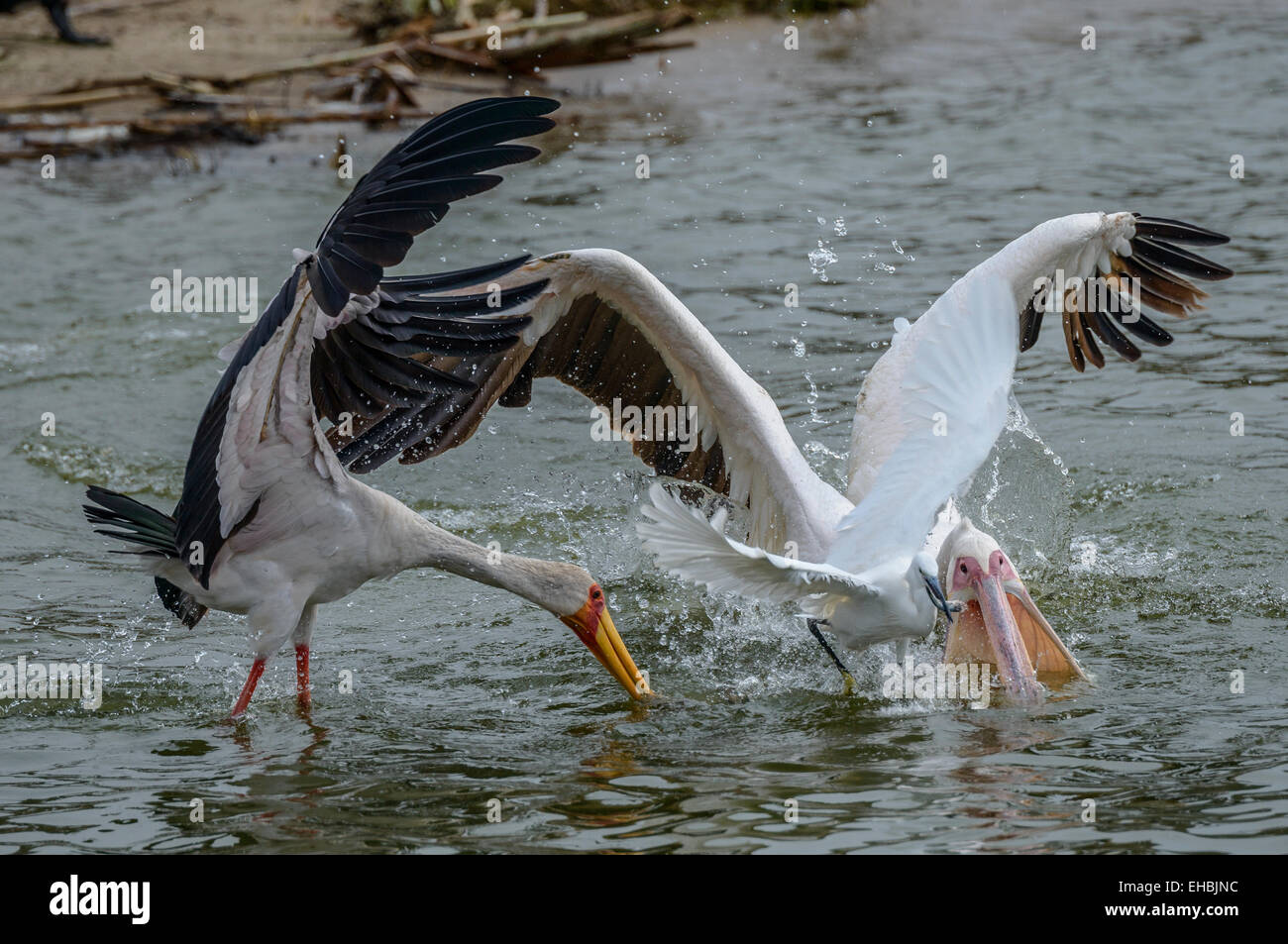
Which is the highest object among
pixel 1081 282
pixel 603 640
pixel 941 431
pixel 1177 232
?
pixel 1177 232

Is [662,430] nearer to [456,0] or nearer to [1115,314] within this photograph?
[1115,314]

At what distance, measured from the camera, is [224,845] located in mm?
4809

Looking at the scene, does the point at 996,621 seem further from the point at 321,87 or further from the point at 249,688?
the point at 321,87

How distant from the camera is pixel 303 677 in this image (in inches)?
244

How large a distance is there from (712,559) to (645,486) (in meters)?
2.70

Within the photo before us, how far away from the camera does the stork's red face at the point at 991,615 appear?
604cm

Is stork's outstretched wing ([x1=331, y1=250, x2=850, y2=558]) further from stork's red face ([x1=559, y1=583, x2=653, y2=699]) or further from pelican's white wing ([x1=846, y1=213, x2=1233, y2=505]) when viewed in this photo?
stork's red face ([x1=559, y1=583, x2=653, y2=699])

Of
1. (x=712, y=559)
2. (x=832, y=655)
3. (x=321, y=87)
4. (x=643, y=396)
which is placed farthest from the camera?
(x=321, y=87)

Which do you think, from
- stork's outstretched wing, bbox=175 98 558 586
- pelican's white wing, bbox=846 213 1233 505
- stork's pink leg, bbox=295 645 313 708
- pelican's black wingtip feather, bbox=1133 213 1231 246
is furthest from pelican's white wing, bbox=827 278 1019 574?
stork's pink leg, bbox=295 645 313 708

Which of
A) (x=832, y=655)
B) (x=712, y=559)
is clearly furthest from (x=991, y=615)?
(x=712, y=559)

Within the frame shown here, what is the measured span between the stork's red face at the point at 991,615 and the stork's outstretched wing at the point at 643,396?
21.5 inches

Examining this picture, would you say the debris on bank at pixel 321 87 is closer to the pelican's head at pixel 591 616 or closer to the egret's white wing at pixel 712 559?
the pelican's head at pixel 591 616

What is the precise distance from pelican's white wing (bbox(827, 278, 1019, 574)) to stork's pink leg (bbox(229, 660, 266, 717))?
216cm

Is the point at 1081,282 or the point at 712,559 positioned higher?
the point at 1081,282
